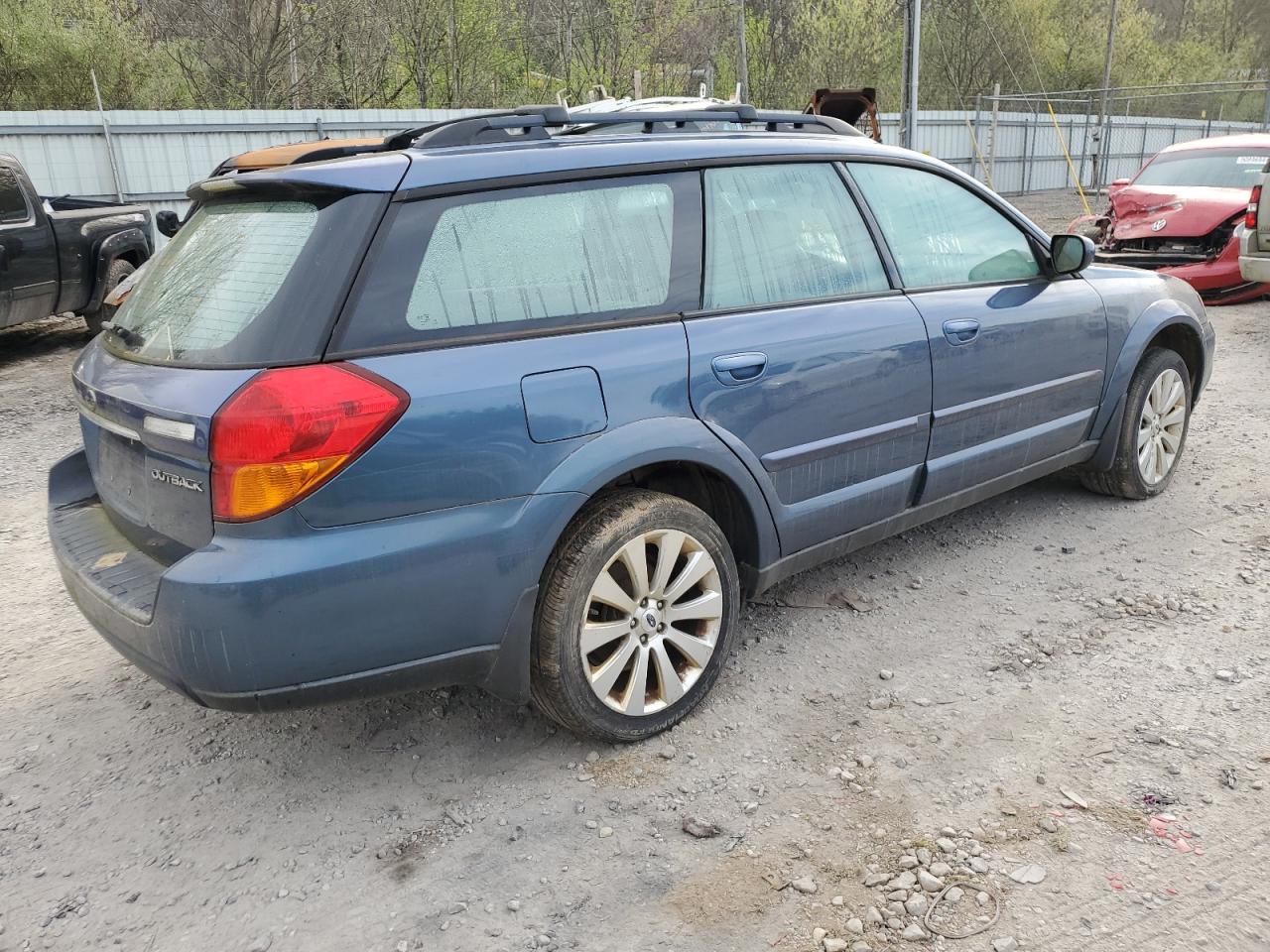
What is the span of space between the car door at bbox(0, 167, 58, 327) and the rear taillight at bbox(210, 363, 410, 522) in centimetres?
757

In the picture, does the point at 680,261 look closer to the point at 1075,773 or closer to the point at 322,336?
the point at 322,336

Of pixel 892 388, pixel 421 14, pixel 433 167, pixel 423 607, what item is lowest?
pixel 423 607

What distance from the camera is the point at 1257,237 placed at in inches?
331

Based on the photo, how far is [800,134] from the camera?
358 cm

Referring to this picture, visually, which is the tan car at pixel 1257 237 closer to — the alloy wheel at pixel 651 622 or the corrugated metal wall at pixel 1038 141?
the alloy wheel at pixel 651 622

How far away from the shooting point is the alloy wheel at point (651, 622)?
2.85 m

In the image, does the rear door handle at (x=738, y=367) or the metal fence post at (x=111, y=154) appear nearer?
the rear door handle at (x=738, y=367)

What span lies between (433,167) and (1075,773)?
239cm

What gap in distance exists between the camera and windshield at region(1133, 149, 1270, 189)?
10125mm

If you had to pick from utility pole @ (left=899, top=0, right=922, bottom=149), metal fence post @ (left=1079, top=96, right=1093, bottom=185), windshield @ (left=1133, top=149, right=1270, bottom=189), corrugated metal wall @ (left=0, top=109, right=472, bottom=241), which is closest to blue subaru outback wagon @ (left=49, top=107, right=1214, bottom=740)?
windshield @ (left=1133, top=149, right=1270, bottom=189)

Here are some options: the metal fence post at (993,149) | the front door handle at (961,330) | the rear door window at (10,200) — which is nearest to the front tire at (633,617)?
the front door handle at (961,330)

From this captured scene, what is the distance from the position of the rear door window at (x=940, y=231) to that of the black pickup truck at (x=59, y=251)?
24.6ft

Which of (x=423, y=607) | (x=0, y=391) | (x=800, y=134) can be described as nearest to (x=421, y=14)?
(x=0, y=391)

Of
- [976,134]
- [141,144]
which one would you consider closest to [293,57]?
[141,144]
